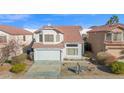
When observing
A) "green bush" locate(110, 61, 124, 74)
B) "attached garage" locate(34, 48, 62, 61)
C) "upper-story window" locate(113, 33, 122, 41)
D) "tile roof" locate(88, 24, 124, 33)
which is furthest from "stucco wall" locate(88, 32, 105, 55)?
"green bush" locate(110, 61, 124, 74)

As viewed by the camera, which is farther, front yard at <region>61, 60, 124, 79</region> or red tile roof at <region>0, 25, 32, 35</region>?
red tile roof at <region>0, 25, 32, 35</region>

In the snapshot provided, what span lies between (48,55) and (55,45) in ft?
5.52

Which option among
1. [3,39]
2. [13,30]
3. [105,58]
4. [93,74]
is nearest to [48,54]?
[13,30]

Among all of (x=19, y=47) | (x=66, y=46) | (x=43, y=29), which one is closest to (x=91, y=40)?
(x=66, y=46)

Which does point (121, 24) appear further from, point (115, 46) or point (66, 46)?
point (66, 46)

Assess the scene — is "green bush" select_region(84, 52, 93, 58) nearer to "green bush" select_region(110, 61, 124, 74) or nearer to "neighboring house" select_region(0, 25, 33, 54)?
"green bush" select_region(110, 61, 124, 74)

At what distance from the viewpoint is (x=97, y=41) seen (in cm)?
2912

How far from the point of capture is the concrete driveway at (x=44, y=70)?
68.4 feet

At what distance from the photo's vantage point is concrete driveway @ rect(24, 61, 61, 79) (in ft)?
68.4

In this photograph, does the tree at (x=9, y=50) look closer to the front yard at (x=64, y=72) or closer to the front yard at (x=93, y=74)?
the front yard at (x=64, y=72)

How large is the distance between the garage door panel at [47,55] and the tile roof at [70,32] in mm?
2630

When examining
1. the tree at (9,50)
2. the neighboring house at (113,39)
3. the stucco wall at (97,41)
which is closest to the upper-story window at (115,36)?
the neighboring house at (113,39)

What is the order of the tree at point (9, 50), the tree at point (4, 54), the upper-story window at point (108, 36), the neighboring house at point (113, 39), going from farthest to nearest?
the upper-story window at point (108, 36)
the neighboring house at point (113, 39)
the tree at point (9, 50)
the tree at point (4, 54)

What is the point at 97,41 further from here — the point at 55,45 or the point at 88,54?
the point at 55,45
